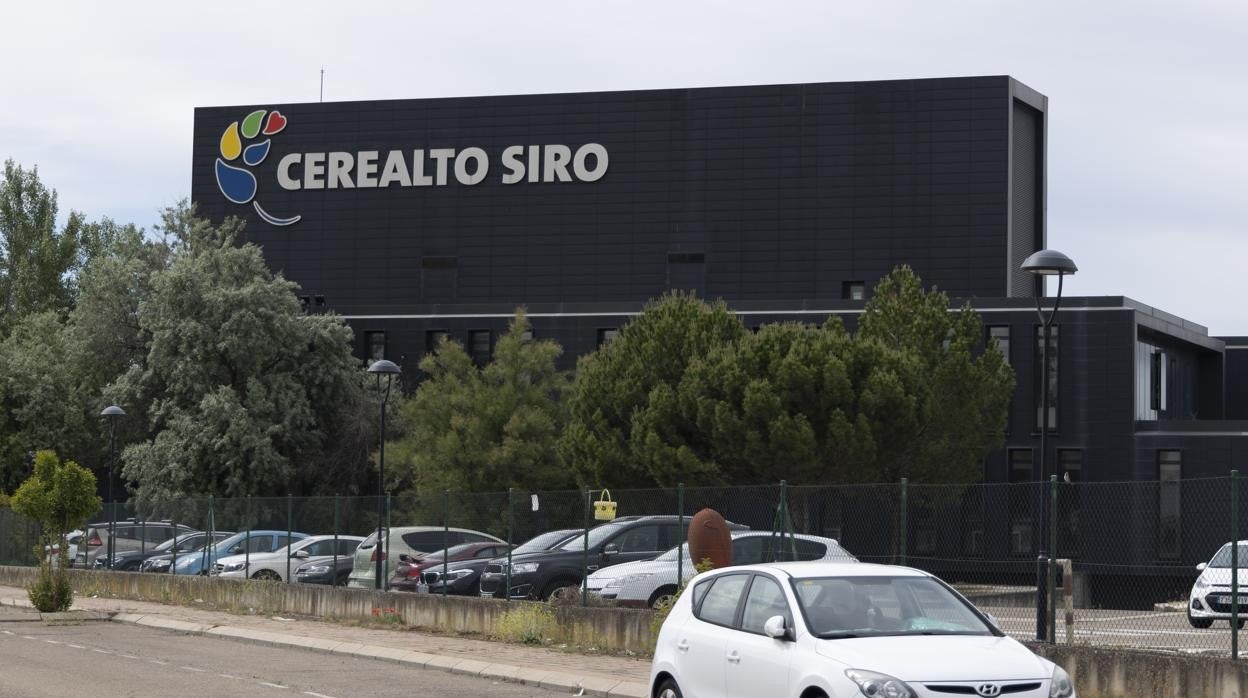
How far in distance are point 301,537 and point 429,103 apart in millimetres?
47866

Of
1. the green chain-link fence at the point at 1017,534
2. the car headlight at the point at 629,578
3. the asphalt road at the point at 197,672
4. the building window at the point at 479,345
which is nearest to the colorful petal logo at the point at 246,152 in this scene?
the building window at the point at 479,345

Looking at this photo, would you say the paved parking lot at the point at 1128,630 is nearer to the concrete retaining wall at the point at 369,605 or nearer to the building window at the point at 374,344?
the concrete retaining wall at the point at 369,605

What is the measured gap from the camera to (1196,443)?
59.2 m

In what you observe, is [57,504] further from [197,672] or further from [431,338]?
[431,338]

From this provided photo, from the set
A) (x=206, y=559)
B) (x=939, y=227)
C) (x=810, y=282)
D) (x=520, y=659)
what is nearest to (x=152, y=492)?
(x=206, y=559)

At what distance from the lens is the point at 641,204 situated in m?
76.6

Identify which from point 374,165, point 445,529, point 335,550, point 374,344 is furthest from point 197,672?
point 374,165

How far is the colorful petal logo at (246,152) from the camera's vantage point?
267 feet

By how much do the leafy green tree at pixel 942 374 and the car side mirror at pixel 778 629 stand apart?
35760 millimetres

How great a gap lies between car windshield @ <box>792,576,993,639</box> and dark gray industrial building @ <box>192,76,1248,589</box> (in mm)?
51799

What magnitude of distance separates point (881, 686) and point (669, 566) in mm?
12759

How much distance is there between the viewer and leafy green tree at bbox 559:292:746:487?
47.8 metres

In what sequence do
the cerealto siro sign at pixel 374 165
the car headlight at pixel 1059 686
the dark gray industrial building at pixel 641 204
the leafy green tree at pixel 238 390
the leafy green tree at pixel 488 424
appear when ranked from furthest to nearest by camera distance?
the cerealto siro sign at pixel 374 165
the dark gray industrial building at pixel 641 204
the leafy green tree at pixel 238 390
the leafy green tree at pixel 488 424
the car headlight at pixel 1059 686

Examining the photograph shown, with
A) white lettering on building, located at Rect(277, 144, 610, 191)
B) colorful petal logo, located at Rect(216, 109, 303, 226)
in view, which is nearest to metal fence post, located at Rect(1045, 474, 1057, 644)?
white lettering on building, located at Rect(277, 144, 610, 191)
